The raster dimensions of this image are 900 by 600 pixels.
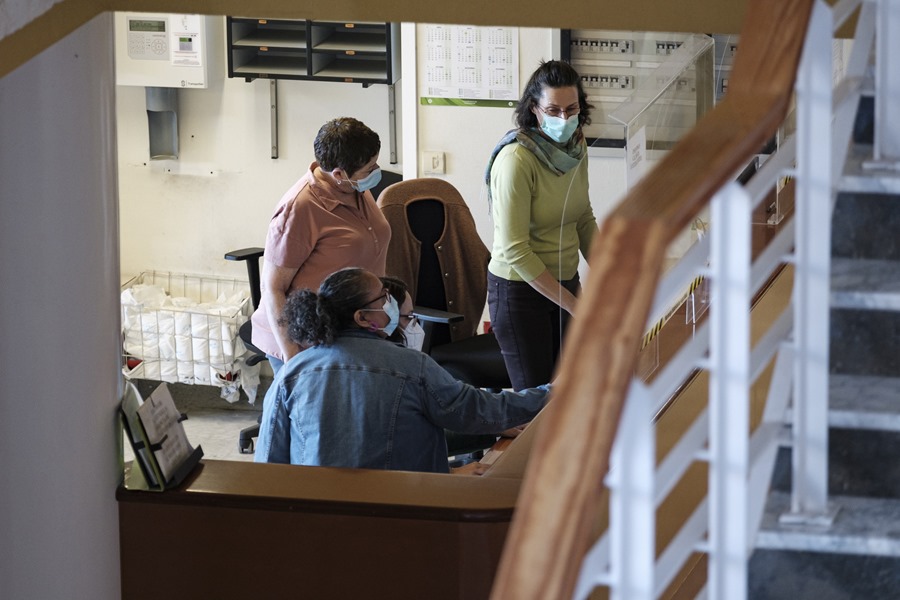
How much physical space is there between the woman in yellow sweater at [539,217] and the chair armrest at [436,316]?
0.58m

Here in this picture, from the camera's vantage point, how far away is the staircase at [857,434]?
1.70 meters

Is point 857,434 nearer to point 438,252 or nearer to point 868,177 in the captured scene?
point 868,177

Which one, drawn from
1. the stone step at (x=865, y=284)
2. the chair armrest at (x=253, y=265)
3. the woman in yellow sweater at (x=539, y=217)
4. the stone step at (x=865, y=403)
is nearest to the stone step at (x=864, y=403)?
the stone step at (x=865, y=403)

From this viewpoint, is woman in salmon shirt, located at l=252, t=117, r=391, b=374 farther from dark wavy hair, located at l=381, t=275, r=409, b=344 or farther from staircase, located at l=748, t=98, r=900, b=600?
staircase, located at l=748, t=98, r=900, b=600

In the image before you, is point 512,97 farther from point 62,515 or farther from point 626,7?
point 62,515

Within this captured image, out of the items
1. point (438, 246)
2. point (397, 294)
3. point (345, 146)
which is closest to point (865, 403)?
point (397, 294)

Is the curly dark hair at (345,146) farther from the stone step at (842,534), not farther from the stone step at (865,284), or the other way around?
the stone step at (842,534)

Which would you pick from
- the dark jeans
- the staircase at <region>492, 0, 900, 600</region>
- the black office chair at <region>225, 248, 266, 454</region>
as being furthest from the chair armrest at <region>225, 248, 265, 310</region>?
the staircase at <region>492, 0, 900, 600</region>

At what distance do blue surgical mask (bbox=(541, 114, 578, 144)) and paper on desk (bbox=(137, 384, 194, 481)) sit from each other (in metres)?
1.43

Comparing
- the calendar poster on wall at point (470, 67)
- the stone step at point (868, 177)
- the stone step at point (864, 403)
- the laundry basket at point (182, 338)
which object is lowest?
the laundry basket at point (182, 338)

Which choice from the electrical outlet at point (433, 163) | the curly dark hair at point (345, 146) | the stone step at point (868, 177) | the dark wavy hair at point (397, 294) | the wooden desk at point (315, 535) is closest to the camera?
the stone step at point (868, 177)

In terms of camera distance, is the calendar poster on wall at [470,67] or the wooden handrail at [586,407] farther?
the calendar poster on wall at [470,67]

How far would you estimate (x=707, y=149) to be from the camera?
1.33 meters

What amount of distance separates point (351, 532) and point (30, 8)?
1182mm
